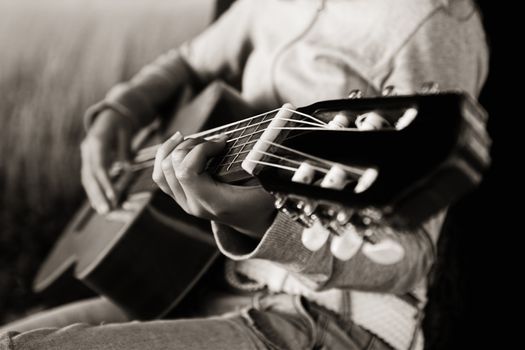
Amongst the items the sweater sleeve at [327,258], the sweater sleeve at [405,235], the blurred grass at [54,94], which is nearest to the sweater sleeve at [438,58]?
the sweater sleeve at [405,235]

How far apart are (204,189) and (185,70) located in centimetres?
61

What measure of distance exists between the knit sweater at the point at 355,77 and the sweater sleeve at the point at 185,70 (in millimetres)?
93

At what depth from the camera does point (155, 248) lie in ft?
2.97

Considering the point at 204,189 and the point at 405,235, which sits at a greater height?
the point at 204,189

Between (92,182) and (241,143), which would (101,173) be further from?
(241,143)

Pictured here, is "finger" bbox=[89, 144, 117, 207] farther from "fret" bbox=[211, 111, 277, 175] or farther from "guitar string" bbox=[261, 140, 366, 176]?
"guitar string" bbox=[261, 140, 366, 176]

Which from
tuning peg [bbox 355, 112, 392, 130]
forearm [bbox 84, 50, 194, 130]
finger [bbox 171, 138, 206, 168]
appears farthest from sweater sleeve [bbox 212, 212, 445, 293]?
forearm [bbox 84, 50, 194, 130]

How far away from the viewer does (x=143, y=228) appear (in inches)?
35.0

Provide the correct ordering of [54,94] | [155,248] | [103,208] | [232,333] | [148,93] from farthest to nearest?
[54,94] → [148,93] → [103,208] → [155,248] → [232,333]

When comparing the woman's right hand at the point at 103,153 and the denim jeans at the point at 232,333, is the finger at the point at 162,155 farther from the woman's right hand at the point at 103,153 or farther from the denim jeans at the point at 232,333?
the woman's right hand at the point at 103,153

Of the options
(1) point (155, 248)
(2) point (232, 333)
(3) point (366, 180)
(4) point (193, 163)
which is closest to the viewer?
(3) point (366, 180)

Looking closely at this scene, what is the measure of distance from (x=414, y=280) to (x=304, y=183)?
1.07ft

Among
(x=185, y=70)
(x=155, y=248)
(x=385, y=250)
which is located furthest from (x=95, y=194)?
(x=385, y=250)

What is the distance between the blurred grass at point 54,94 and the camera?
1475 mm
